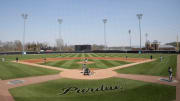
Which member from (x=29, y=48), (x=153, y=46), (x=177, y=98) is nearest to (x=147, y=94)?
(x=177, y=98)

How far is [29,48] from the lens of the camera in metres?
112

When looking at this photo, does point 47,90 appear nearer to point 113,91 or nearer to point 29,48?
point 113,91

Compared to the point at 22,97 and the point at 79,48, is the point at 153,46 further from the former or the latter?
the point at 22,97

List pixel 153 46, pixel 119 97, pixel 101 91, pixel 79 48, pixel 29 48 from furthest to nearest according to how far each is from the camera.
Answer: pixel 29 48, pixel 153 46, pixel 79 48, pixel 101 91, pixel 119 97

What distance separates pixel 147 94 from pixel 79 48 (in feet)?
281

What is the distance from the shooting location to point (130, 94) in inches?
390

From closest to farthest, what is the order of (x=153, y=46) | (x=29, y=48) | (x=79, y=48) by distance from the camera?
(x=79, y=48) < (x=153, y=46) < (x=29, y=48)

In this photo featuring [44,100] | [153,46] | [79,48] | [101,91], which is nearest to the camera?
[44,100]

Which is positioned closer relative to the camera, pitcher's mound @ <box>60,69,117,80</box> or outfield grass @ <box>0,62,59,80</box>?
pitcher's mound @ <box>60,69,117,80</box>

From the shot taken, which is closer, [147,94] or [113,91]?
[147,94]

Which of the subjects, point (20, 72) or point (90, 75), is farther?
point (20, 72)

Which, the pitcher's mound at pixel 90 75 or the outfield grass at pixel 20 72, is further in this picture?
the outfield grass at pixel 20 72

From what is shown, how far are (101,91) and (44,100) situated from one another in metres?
4.45

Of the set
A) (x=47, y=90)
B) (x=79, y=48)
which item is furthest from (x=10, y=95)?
(x=79, y=48)
